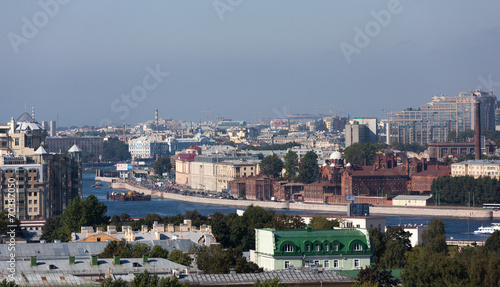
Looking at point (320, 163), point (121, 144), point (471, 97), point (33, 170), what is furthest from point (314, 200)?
point (121, 144)

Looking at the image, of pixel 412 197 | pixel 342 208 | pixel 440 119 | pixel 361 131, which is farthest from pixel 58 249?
pixel 440 119

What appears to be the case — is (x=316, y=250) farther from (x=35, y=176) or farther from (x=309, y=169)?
(x=309, y=169)

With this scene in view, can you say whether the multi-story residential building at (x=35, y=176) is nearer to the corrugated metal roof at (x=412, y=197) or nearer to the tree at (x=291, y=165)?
the corrugated metal roof at (x=412, y=197)

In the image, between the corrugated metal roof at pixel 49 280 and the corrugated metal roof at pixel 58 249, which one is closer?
the corrugated metal roof at pixel 49 280

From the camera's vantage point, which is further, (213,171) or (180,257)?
(213,171)

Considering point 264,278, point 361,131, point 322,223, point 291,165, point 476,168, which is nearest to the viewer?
point 264,278

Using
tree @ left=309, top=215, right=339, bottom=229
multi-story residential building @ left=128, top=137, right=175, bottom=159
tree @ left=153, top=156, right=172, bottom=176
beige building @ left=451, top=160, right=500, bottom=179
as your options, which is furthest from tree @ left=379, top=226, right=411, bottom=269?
multi-story residential building @ left=128, top=137, right=175, bottom=159

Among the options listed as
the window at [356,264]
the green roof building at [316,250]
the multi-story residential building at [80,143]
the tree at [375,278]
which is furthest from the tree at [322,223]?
the multi-story residential building at [80,143]
